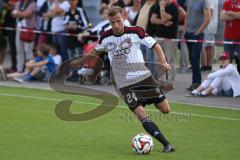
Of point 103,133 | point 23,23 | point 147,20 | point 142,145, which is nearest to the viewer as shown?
point 142,145

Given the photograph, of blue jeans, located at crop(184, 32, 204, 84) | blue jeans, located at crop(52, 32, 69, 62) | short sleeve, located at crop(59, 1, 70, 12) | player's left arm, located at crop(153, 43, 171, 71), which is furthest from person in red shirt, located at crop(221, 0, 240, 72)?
player's left arm, located at crop(153, 43, 171, 71)

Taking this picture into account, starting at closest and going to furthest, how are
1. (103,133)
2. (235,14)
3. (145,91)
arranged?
(145,91) → (103,133) → (235,14)

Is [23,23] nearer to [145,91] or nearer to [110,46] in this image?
[110,46]

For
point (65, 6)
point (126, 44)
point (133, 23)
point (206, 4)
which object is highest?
point (126, 44)

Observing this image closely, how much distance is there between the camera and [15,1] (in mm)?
21828

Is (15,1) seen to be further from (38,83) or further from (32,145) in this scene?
(32,145)

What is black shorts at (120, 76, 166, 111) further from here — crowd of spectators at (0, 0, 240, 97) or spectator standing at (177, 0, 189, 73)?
spectator standing at (177, 0, 189, 73)

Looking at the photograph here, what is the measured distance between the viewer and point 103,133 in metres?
12.5

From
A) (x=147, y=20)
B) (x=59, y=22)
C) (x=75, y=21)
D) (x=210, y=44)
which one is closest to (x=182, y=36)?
(x=210, y=44)

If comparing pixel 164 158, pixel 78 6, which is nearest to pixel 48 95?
pixel 78 6

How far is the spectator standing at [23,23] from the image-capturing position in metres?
21.1

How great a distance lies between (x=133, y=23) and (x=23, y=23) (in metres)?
3.82

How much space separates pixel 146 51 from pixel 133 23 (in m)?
0.92

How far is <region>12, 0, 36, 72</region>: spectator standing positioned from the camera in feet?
69.4
